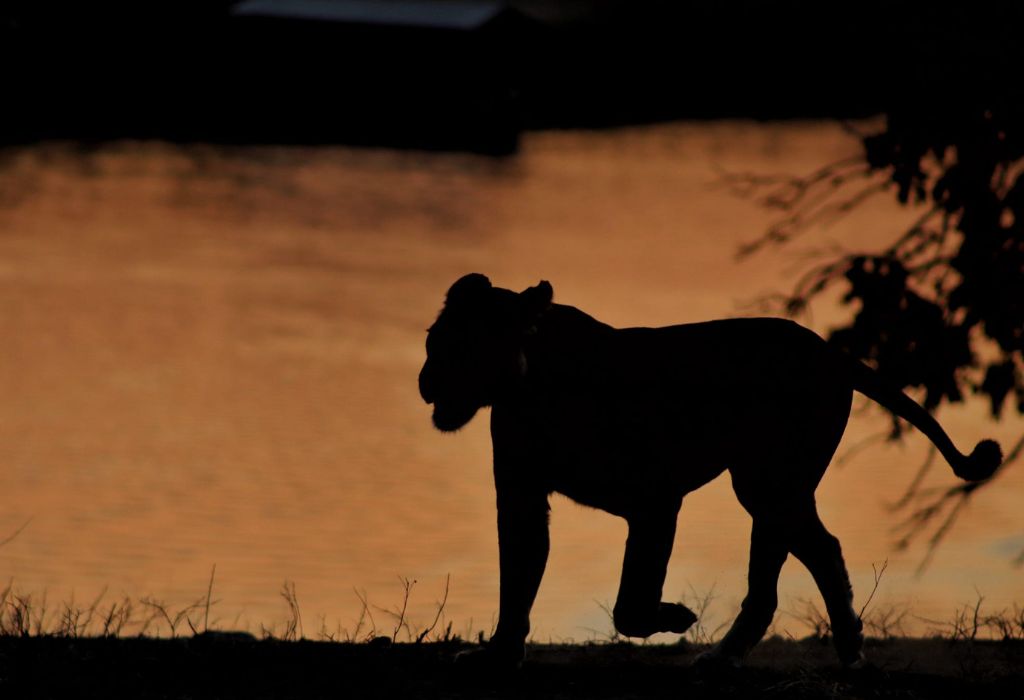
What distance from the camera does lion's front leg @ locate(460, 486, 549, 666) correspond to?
5.96m

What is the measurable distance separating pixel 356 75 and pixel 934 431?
42321mm

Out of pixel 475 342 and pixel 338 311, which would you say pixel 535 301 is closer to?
pixel 475 342

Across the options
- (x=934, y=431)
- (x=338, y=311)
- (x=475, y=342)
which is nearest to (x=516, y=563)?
(x=475, y=342)

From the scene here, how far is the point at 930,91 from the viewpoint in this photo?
28.1 ft

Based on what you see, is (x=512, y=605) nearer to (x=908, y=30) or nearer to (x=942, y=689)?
(x=942, y=689)

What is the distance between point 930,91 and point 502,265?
15.9m

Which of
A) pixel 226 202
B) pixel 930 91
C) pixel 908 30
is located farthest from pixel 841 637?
pixel 226 202

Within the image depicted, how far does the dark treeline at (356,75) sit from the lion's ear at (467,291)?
3814cm

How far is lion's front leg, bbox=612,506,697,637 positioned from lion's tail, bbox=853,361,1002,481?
1011 millimetres

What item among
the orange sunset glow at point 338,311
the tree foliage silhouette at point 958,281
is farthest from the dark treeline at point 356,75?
the tree foliage silhouette at point 958,281

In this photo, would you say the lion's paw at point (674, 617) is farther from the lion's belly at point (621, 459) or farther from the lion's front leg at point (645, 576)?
the lion's belly at point (621, 459)

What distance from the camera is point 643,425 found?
5918mm

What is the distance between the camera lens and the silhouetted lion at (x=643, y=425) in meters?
5.82

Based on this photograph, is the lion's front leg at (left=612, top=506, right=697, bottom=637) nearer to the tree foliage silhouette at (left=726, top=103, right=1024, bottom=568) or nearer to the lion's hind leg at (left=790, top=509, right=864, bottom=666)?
the lion's hind leg at (left=790, top=509, right=864, bottom=666)
